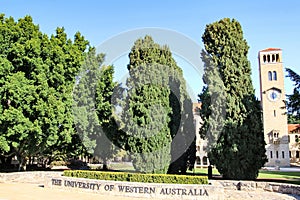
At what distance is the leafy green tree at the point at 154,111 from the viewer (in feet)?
56.9

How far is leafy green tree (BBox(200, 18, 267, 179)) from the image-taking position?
17.5 metres

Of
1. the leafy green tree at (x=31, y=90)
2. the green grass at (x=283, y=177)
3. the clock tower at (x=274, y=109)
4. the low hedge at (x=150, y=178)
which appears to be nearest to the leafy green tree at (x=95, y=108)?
the leafy green tree at (x=31, y=90)

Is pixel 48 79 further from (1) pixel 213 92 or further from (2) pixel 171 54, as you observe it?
(1) pixel 213 92

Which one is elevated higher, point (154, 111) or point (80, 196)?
point (154, 111)

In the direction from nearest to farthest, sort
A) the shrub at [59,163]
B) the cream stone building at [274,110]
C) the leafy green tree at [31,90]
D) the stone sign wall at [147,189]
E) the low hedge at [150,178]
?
1. the stone sign wall at [147,189]
2. the low hedge at [150,178]
3. the leafy green tree at [31,90]
4. the shrub at [59,163]
5. the cream stone building at [274,110]

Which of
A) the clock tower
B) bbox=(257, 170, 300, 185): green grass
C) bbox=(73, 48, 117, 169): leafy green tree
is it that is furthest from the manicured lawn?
the clock tower

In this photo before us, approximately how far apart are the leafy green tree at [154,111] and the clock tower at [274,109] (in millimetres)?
34620

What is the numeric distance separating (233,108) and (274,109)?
118ft

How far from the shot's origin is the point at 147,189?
1416 centimetres

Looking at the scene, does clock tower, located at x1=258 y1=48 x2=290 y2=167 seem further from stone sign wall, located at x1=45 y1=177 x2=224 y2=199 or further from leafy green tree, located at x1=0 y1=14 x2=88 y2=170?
stone sign wall, located at x1=45 y1=177 x2=224 y2=199

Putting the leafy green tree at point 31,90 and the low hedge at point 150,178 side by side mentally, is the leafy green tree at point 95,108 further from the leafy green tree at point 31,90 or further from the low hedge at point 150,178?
the low hedge at point 150,178

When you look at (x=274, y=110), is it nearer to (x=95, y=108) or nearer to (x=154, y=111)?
(x=95, y=108)

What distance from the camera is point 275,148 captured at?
49.9 m

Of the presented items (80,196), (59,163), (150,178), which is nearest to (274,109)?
(59,163)
